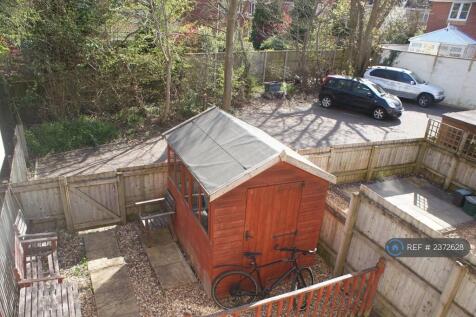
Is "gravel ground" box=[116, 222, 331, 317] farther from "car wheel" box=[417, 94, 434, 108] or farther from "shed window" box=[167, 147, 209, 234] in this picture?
"car wheel" box=[417, 94, 434, 108]

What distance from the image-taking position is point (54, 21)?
495 inches

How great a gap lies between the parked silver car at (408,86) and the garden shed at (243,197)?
16.7 m

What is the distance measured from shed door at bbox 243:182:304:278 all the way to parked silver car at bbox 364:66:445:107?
56.7 feet

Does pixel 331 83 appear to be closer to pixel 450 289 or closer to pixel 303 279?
pixel 303 279

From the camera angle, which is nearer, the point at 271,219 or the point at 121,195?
the point at 271,219

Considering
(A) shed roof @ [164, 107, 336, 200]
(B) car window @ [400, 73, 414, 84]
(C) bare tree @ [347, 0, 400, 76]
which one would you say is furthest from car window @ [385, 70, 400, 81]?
(A) shed roof @ [164, 107, 336, 200]

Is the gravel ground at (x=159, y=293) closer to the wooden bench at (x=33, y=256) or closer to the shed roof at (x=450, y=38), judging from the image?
the wooden bench at (x=33, y=256)

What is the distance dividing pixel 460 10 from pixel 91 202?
36.4 m

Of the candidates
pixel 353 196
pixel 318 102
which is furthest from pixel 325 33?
pixel 353 196

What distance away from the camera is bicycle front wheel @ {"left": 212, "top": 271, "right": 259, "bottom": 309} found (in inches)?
263

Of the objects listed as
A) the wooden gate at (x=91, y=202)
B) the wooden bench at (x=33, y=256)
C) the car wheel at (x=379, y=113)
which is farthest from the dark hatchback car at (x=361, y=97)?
the wooden bench at (x=33, y=256)

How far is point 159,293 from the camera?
7102 millimetres

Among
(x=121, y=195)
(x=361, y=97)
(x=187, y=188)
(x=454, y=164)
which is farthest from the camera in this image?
(x=361, y=97)

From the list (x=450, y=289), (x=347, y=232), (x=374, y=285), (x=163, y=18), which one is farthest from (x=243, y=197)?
(x=163, y=18)
